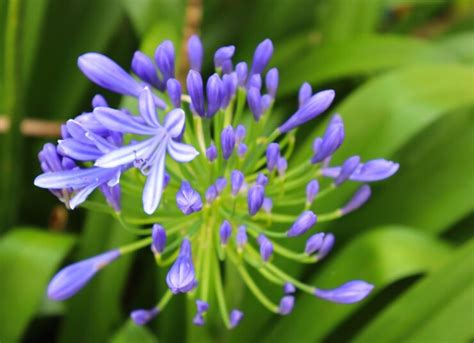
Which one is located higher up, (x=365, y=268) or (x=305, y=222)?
(x=305, y=222)

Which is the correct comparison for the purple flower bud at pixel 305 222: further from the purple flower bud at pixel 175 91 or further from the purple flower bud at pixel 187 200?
the purple flower bud at pixel 175 91

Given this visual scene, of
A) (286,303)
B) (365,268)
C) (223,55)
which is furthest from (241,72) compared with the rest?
(365,268)

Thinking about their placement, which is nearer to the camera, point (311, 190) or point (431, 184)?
point (311, 190)

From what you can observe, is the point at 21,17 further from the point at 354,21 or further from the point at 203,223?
the point at 354,21

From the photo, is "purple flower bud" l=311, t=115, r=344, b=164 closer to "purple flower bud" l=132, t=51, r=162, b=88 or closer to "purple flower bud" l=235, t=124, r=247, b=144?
"purple flower bud" l=235, t=124, r=247, b=144

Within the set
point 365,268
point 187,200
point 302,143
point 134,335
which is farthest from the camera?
point 302,143

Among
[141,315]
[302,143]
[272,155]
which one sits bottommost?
[302,143]

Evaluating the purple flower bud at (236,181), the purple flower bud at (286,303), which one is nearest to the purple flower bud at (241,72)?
the purple flower bud at (236,181)

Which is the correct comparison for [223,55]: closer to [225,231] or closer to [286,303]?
[225,231]
